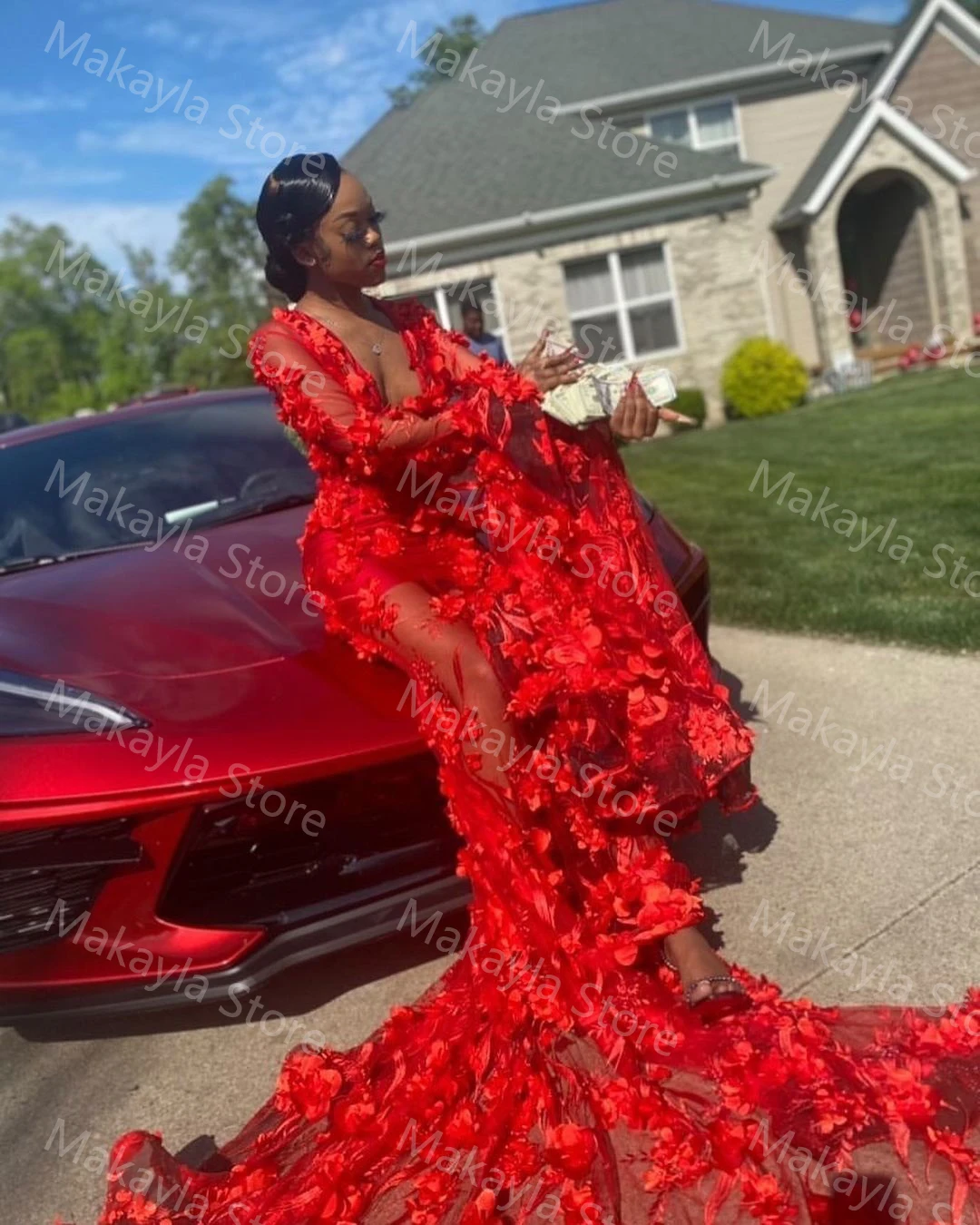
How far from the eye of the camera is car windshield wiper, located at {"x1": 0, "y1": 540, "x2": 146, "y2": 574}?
350cm

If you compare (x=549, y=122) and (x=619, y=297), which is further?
(x=549, y=122)

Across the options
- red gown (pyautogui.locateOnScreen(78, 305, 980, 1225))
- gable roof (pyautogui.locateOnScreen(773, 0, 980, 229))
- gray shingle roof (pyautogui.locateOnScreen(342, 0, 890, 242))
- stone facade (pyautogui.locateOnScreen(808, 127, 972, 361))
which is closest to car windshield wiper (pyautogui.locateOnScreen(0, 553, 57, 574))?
red gown (pyautogui.locateOnScreen(78, 305, 980, 1225))

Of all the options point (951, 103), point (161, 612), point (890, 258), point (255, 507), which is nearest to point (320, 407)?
point (161, 612)

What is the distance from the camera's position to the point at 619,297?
59.3 feet

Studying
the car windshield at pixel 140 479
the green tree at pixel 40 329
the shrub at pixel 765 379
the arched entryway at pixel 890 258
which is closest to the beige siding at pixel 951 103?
the arched entryway at pixel 890 258

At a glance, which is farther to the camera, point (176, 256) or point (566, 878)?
point (176, 256)

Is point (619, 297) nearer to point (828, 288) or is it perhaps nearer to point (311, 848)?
point (828, 288)

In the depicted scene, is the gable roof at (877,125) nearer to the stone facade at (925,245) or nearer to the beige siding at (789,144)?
the stone facade at (925,245)

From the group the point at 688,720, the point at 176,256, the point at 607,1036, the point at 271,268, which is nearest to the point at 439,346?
the point at 271,268

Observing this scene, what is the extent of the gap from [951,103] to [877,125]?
2926 millimetres

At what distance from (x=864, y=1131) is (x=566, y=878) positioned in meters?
0.81

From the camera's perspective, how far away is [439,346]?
9.45 ft

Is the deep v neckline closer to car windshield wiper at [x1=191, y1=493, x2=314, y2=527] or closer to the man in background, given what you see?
car windshield wiper at [x1=191, y1=493, x2=314, y2=527]

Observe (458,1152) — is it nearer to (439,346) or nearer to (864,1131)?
(864,1131)
